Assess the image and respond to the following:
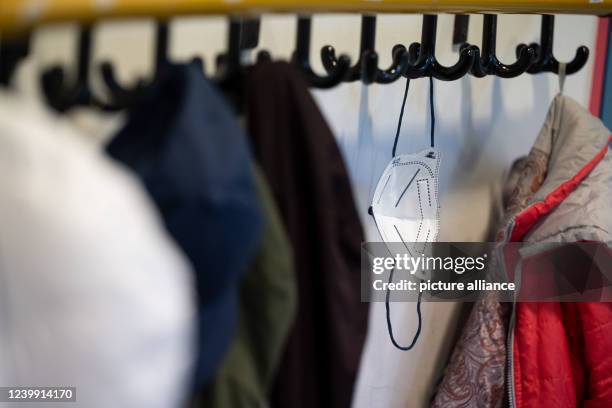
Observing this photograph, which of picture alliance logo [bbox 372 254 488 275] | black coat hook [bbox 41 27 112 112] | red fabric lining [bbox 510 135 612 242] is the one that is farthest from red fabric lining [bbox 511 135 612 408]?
black coat hook [bbox 41 27 112 112]

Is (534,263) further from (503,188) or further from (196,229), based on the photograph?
(196,229)

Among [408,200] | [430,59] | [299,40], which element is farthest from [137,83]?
[408,200]

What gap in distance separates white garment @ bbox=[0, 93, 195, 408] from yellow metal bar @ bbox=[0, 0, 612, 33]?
2.4 inches

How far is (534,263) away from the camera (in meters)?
0.84

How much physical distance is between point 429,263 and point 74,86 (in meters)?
0.60

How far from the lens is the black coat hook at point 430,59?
71 cm

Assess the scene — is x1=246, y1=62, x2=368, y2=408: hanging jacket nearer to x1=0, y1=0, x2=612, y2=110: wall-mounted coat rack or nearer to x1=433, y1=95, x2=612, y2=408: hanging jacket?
x1=0, y1=0, x2=612, y2=110: wall-mounted coat rack

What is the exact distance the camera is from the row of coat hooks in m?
0.51

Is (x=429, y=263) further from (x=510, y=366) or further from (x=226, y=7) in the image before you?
(x=226, y=7)

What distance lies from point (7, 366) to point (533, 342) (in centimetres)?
66

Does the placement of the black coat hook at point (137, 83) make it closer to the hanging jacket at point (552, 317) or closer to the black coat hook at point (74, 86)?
the black coat hook at point (74, 86)

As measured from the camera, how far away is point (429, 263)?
36.8 inches

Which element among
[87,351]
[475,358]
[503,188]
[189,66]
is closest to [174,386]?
[87,351]

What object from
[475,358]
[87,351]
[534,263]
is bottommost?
[475,358]
